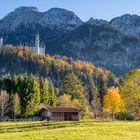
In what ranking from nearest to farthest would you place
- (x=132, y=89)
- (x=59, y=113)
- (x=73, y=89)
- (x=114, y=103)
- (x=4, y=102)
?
(x=132, y=89) → (x=4, y=102) → (x=114, y=103) → (x=59, y=113) → (x=73, y=89)

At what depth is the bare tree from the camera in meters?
108

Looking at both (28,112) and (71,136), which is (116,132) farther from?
(28,112)

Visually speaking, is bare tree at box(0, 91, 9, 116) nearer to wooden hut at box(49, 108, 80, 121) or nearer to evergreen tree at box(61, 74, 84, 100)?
wooden hut at box(49, 108, 80, 121)

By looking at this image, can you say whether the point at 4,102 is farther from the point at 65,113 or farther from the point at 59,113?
the point at 65,113

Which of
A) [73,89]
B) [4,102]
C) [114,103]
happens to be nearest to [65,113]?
[114,103]

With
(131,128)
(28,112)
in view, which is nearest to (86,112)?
(28,112)

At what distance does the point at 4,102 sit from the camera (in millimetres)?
108250

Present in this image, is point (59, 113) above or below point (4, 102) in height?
below

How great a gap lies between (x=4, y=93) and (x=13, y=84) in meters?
8.11

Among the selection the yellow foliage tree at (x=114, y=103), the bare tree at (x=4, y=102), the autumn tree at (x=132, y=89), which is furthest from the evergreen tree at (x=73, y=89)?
the autumn tree at (x=132, y=89)

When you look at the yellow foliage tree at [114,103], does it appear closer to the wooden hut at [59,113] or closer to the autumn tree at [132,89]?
the wooden hut at [59,113]

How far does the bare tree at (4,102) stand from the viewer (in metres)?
108

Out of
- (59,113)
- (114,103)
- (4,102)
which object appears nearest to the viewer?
(4,102)

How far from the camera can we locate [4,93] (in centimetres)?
11231
